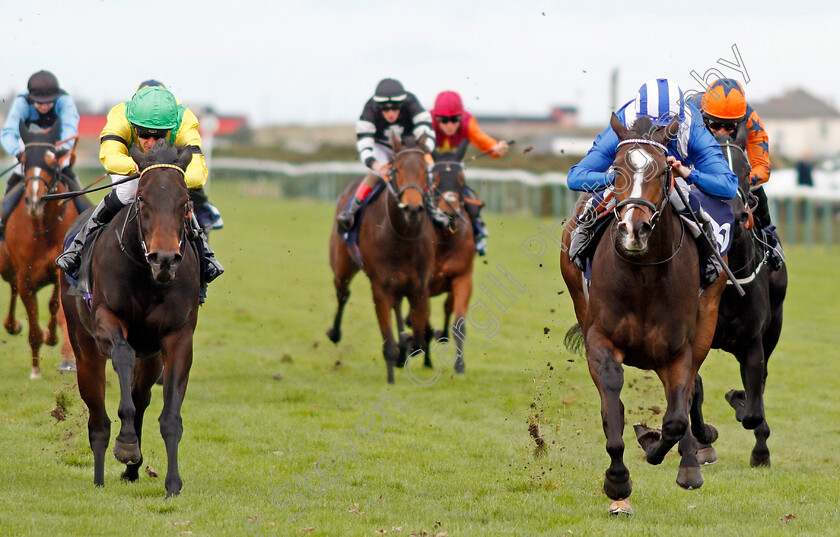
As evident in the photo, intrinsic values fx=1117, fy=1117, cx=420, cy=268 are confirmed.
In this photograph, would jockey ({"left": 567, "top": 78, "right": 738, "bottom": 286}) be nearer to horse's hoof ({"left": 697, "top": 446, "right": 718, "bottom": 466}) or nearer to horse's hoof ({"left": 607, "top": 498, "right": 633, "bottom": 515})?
horse's hoof ({"left": 607, "top": 498, "right": 633, "bottom": 515})

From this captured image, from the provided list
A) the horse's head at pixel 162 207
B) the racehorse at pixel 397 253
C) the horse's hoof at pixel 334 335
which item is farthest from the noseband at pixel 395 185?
the horse's head at pixel 162 207

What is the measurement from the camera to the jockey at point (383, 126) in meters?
10.6

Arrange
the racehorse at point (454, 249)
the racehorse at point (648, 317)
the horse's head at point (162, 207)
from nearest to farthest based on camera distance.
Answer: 1. the horse's head at point (162, 207)
2. the racehorse at point (648, 317)
3. the racehorse at point (454, 249)

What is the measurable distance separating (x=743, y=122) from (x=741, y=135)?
19 centimetres

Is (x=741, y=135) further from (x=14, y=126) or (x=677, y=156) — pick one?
(x=14, y=126)

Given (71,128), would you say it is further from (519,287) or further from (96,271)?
(519,287)

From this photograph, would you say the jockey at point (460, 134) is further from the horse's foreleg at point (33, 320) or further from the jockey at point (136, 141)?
the jockey at point (136, 141)

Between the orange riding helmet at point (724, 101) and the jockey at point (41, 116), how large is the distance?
5461 mm

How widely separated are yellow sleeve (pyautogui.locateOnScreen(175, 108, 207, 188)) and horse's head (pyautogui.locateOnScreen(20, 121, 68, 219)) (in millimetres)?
→ 3398

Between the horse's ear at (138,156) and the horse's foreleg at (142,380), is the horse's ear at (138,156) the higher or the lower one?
the higher one

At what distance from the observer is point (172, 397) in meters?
5.97

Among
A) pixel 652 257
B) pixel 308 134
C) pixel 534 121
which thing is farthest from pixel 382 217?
pixel 534 121

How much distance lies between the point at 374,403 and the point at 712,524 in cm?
406

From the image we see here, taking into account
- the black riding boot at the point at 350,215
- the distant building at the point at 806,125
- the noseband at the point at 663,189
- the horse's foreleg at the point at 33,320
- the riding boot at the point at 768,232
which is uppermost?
the noseband at the point at 663,189
